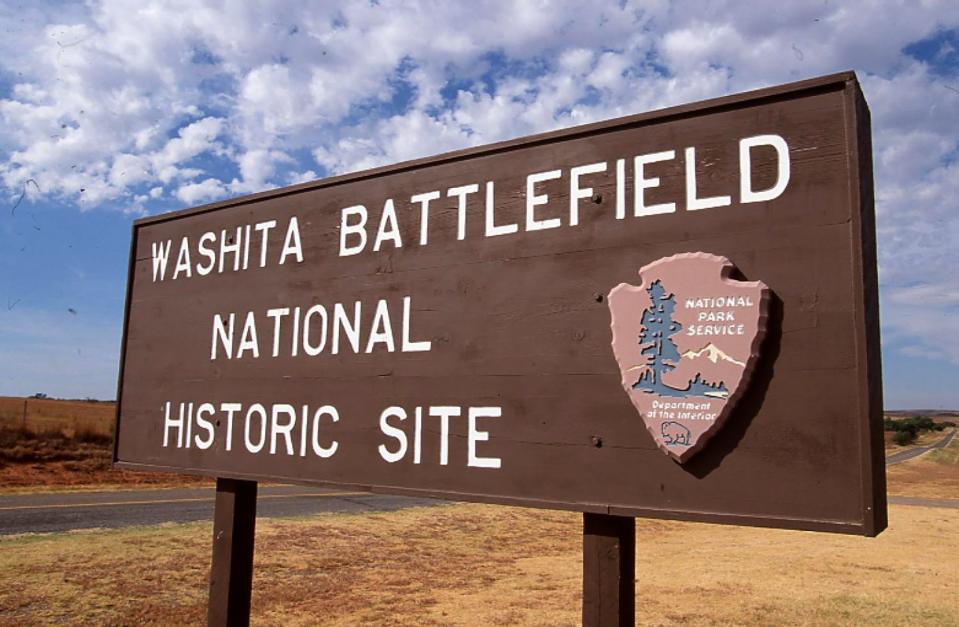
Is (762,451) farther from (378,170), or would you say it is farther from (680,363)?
(378,170)

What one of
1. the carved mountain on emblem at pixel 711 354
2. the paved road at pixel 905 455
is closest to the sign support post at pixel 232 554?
the carved mountain on emblem at pixel 711 354

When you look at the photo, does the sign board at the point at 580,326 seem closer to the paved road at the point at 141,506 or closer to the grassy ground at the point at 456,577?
the grassy ground at the point at 456,577

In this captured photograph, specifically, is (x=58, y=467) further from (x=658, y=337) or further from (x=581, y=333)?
(x=658, y=337)

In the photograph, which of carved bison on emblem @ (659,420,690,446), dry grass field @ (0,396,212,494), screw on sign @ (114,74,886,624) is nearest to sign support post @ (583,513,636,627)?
screw on sign @ (114,74,886,624)

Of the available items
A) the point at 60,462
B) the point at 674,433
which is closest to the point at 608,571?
Answer: the point at 674,433

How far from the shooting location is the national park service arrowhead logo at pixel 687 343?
2.28 metres

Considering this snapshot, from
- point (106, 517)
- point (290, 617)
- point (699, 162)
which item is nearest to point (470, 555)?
point (290, 617)

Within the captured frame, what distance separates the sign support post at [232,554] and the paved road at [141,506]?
943 centimetres

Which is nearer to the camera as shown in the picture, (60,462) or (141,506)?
(141,506)

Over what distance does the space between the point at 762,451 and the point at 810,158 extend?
94cm

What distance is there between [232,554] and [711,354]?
282 centimetres

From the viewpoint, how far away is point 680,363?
2373 millimetres

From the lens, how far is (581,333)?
2676mm

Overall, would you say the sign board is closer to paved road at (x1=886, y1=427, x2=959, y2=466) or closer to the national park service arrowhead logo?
the national park service arrowhead logo
